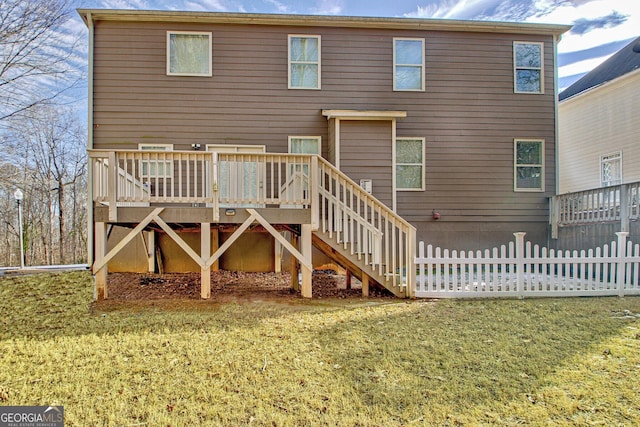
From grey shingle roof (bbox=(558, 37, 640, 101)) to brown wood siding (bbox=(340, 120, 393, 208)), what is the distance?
27.5 feet

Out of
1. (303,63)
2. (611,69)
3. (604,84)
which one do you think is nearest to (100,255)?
(303,63)

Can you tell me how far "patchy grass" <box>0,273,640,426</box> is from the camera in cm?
261

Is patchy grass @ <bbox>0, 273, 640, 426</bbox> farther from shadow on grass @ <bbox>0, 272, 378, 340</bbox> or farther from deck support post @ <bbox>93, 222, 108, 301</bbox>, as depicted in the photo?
deck support post @ <bbox>93, 222, 108, 301</bbox>

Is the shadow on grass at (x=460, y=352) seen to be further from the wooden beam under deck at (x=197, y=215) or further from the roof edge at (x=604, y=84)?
the roof edge at (x=604, y=84)

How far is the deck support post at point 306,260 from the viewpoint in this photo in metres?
6.11

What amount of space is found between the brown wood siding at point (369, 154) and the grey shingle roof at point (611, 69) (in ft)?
27.5

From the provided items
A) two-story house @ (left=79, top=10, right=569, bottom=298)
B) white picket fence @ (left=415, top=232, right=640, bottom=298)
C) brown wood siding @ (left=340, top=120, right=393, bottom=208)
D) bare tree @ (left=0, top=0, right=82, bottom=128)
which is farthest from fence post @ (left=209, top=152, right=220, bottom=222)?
bare tree @ (left=0, top=0, right=82, bottom=128)

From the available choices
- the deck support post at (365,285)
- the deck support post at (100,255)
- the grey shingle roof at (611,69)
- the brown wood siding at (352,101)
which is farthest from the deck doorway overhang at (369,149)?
the grey shingle roof at (611,69)

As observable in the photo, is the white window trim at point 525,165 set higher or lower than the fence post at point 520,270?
higher

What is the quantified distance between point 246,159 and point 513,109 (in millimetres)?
7416

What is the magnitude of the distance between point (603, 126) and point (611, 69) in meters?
2.23

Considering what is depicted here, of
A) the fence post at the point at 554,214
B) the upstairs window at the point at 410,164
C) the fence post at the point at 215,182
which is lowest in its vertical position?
the fence post at the point at 554,214

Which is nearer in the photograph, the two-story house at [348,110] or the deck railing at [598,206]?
the deck railing at [598,206]

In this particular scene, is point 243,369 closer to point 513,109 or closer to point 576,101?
point 513,109
